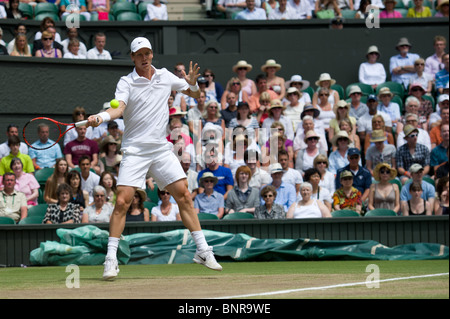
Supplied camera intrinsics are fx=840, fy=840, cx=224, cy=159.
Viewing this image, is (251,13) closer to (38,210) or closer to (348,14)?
(348,14)

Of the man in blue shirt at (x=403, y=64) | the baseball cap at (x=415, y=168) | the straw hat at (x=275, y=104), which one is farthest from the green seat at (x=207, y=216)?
the man in blue shirt at (x=403, y=64)

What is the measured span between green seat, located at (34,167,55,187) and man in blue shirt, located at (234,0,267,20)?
5833 mm

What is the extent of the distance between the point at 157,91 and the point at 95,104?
8.54 metres

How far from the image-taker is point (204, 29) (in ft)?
56.9

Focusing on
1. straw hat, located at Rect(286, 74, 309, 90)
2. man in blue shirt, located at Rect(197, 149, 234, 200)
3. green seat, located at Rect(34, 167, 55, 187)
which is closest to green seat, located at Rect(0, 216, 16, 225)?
green seat, located at Rect(34, 167, 55, 187)

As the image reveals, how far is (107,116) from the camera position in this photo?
6.97 meters

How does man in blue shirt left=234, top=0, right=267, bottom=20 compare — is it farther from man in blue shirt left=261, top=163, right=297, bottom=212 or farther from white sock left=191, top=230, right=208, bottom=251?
white sock left=191, top=230, right=208, bottom=251

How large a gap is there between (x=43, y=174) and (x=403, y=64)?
24.7ft

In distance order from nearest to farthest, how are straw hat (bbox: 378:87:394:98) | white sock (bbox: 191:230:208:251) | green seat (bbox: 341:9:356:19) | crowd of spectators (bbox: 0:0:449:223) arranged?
1. white sock (bbox: 191:230:208:251)
2. crowd of spectators (bbox: 0:0:449:223)
3. straw hat (bbox: 378:87:394:98)
4. green seat (bbox: 341:9:356:19)

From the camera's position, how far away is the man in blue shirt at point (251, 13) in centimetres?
1742

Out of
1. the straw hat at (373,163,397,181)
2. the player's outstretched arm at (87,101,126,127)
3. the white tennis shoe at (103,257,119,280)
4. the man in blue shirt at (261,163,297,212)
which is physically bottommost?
the white tennis shoe at (103,257,119,280)

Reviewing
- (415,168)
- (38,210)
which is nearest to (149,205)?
(38,210)

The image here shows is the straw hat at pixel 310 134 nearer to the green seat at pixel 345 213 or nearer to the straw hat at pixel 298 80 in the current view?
the green seat at pixel 345 213

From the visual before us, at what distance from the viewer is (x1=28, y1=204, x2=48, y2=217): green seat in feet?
40.4
